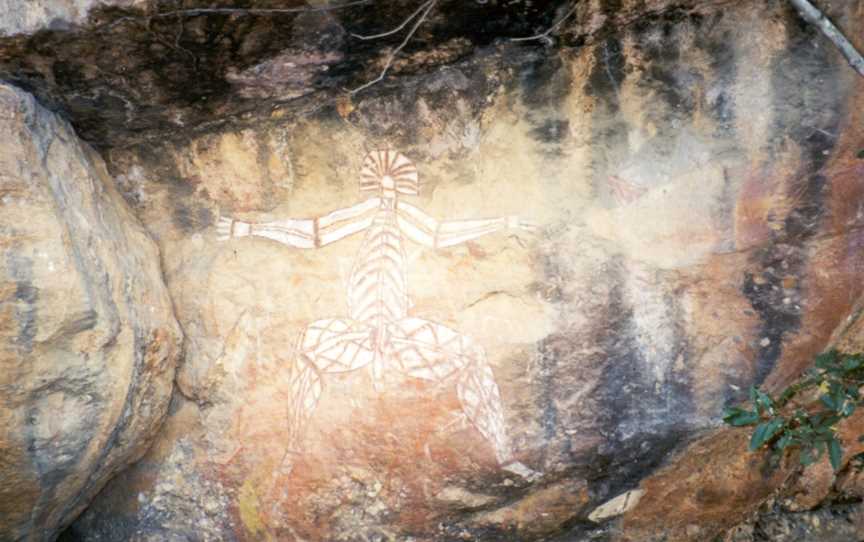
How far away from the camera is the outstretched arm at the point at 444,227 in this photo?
328 cm

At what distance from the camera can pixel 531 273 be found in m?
3.25

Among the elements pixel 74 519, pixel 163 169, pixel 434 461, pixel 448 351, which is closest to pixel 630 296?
pixel 448 351

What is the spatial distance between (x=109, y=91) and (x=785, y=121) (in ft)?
8.35

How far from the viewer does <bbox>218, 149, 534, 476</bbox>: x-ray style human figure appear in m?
3.29

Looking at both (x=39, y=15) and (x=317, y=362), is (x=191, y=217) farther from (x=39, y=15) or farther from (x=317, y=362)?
(x=39, y=15)

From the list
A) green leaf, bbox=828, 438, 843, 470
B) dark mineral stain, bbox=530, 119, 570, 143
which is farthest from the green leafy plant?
dark mineral stain, bbox=530, 119, 570, 143

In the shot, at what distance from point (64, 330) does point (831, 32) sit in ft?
9.34

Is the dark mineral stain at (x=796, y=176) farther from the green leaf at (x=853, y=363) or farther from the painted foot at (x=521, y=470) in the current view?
the painted foot at (x=521, y=470)

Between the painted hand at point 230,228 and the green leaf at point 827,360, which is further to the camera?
the painted hand at point 230,228

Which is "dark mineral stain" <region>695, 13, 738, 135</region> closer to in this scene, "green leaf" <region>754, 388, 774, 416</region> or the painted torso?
"green leaf" <region>754, 388, 774, 416</region>

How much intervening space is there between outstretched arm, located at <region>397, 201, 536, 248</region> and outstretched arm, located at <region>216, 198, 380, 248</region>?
144 mm

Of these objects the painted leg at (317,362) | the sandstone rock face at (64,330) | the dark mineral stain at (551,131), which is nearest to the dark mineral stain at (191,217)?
the sandstone rock face at (64,330)

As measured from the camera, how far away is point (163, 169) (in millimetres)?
3514

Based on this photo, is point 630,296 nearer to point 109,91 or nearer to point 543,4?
point 543,4
